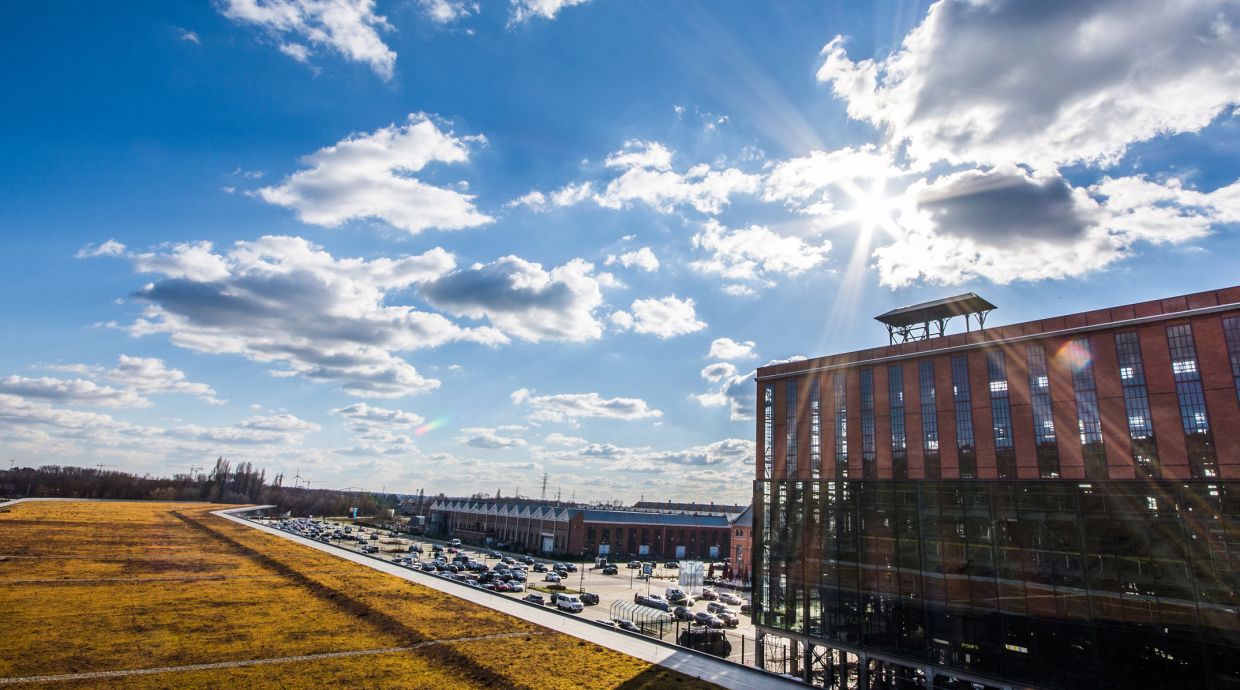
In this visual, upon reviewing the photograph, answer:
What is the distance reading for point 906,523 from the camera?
43.1 metres

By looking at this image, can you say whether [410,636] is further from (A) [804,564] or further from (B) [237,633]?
(A) [804,564]

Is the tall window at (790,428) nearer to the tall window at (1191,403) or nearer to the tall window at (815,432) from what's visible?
the tall window at (815,432)

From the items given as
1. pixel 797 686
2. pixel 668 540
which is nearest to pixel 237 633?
pixel 797 686

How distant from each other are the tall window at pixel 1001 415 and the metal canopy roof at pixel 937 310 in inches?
281

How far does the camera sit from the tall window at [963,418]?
41.1 meters

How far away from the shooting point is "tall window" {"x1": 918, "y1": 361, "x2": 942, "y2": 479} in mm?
42994

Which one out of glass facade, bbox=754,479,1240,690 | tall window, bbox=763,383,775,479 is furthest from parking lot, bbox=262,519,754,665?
tall window, bbox=763,383,775,479

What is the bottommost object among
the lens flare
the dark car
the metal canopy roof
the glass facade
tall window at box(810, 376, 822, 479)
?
the dark car

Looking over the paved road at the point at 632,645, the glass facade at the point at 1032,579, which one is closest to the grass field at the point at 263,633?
the paved road at the point at 632,645

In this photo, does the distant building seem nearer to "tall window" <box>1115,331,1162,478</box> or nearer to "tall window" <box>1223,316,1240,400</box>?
"tall window" <box>1115,331,1162,478</box>

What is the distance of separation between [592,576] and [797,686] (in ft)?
226

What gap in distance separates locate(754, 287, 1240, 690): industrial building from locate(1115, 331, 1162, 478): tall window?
76 millimetres

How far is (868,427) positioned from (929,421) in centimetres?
488

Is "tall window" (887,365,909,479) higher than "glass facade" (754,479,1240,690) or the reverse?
higher
